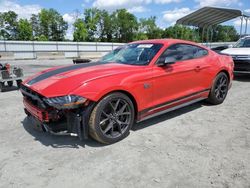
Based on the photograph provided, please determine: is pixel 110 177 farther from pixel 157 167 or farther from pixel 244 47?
pixel 244 47

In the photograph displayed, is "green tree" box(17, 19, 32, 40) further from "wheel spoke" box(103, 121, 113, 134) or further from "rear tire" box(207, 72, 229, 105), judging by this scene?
"wheel spoke" box(103, 121, 113, 134)

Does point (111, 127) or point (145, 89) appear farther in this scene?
point (145, 89)

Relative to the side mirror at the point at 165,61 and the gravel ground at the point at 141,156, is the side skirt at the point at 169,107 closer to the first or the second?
the gravel ground at the point at 141,156

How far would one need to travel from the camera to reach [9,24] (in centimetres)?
5025

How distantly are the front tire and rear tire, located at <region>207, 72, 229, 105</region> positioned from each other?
2486 millimetres

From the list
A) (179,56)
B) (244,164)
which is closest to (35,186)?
(244,164)

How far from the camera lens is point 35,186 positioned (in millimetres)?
2586

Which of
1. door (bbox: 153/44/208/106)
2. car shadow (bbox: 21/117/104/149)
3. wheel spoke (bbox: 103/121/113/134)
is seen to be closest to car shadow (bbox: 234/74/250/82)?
door (bbox: 153/44/208/106)

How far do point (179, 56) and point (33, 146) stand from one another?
3044 millimetres

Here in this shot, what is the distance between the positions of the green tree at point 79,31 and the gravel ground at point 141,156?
168 ft

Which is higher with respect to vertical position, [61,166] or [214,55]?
[214,55]

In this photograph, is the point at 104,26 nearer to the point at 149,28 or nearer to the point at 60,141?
the point at 149,28

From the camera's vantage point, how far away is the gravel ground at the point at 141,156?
8.79 feet

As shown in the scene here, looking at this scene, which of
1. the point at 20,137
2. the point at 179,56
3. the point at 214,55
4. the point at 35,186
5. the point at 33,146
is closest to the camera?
the point at 35,186
